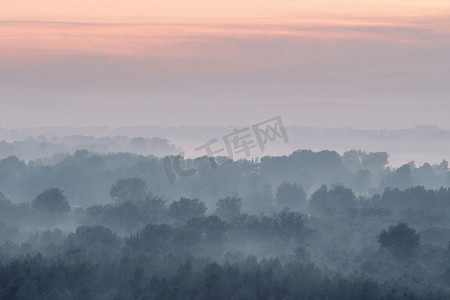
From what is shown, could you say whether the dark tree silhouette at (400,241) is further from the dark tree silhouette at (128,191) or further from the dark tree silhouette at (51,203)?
the dark tree silhouette at (128,191)

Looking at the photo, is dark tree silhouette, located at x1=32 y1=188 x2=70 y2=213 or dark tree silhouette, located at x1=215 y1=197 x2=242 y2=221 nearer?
dark tree silhouette, located at x1=215 y1=197 x2=242 y2=221

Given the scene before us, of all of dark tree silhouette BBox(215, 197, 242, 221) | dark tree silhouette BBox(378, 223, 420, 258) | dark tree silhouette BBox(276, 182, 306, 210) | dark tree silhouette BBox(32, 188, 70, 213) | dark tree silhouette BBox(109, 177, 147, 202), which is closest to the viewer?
dark tree silhouette BBox(378, 223, 420, 258)

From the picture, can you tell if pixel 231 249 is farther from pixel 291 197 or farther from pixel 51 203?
pixel 291 197

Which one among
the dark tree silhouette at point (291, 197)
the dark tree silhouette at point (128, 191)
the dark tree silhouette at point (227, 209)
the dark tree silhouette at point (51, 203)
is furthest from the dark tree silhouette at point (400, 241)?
the dark tree silhouette at point (291, 197)

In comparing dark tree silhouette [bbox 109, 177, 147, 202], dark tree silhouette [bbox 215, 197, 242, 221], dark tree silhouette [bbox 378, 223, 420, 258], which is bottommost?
dark tree silhouette [bbox 378, 223, 420, 258]

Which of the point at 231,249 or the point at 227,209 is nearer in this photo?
the point at 231,249

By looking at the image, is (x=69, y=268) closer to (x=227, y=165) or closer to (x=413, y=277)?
(x=413, y=277)

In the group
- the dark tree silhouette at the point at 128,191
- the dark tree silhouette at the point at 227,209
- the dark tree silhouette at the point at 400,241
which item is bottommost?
the dark tree silhouette at the point at 400,241

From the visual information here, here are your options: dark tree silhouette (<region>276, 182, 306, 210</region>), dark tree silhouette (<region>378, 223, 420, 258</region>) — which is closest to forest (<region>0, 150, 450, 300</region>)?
dark tree silhouette (<region>378, 223, 420, 258</region>)

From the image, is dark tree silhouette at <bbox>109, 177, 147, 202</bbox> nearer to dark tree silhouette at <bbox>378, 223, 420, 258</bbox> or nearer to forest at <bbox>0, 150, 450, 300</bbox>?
forest at <bbox>0, 150, 450, 300</bbox>

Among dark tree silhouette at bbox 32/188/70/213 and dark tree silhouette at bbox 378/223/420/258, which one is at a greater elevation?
dark tree silhouette at bbox 32/188/70/213

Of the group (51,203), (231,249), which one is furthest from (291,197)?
(231,249)

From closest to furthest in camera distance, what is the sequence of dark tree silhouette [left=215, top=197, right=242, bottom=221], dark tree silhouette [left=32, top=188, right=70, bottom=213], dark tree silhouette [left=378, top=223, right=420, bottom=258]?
dark tree silhouette [left=378, top=223, right=420, bottom=258], dark tree silhouette [left=215, top=197, right=242, bottom=221], dark tree silhouette [left=32, top=188, right=70, bottom=213]

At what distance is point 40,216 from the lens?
112 m
